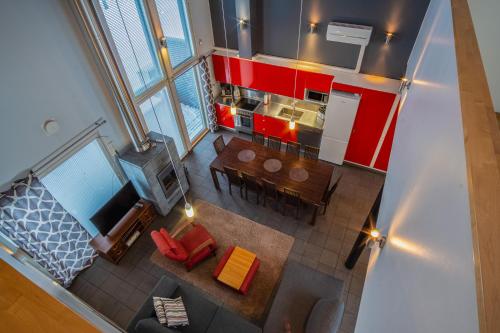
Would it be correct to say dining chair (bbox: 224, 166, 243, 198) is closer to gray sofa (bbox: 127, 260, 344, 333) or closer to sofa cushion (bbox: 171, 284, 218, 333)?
gray sofa (bbox: 127, 260, 344, 333)

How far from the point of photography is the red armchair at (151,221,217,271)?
16.1 feet

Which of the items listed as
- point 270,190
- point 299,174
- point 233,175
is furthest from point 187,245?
point 299,174

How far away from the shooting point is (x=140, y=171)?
544 cm

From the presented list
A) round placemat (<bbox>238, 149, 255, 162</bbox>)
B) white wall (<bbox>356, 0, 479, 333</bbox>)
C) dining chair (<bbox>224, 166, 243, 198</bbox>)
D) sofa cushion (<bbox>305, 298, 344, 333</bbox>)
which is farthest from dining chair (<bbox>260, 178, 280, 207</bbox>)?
white wall (<bbox>356, 0, 479, 333</bbox>)

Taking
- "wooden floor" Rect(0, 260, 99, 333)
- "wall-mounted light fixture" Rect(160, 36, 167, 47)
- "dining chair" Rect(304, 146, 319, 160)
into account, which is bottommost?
"dining chair" Rect(304, 146, 319, 160)

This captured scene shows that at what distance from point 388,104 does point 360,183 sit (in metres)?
2.09

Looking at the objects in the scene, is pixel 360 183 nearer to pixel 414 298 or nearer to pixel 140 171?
pixel 140 171

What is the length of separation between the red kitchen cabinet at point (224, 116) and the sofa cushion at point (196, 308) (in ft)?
16.9

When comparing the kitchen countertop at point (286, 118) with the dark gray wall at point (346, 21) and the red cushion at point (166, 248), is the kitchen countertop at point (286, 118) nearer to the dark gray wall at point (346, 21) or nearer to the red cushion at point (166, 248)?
the dark gray wall at point (346, 21)

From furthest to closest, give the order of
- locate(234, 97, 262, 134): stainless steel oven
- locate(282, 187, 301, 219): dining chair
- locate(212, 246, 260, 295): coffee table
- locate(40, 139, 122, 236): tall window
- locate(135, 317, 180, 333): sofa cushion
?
locate(234, 97, 262, 134): stainless steel oven
locate(282, 187, 301, 219): dining chair
locate(212, 246, 260, 295): coffee table
locate(40, 139, 122, 236): tall window
locate(135, 317, 180, 333): sofa cushion

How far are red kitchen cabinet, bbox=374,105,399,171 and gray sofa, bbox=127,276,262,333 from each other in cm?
498

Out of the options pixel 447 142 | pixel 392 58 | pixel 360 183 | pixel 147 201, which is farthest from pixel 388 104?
pixel 147 201

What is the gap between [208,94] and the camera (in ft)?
25.6

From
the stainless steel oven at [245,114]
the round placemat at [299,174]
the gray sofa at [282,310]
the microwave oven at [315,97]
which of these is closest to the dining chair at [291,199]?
the round placemat at [299,174]
